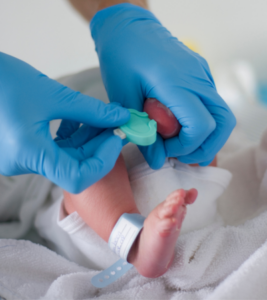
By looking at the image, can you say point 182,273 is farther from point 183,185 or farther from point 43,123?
point 43,123

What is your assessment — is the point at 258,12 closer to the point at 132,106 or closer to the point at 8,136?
the point at 132,106

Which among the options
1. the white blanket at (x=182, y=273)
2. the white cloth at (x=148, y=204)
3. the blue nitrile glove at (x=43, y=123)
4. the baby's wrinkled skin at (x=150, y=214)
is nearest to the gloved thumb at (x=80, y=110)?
the blue nitrile glove at (x=43, y=123)

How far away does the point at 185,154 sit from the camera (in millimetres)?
753

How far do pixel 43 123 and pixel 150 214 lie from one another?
1.00ft

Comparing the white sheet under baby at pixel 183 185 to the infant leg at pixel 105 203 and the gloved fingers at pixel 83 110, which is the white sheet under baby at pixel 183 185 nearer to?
the infant leg at pixel 105 203

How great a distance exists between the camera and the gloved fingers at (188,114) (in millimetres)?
683

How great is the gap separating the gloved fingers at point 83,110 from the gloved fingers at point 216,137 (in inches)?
10.9

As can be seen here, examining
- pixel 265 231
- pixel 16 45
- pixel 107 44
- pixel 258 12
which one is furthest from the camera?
pixel 258 12

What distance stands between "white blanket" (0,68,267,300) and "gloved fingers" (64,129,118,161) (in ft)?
0.98

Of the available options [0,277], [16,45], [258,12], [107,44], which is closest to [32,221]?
[0,277]

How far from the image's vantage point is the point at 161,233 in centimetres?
49

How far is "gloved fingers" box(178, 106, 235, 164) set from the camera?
0.76 meters

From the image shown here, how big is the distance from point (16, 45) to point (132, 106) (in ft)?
2.63

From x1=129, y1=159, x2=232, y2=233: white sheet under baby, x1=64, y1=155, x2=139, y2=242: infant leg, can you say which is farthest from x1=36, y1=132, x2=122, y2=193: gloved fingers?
x1=129, y1=159, x2=232, y2=233: white sheet under baby
